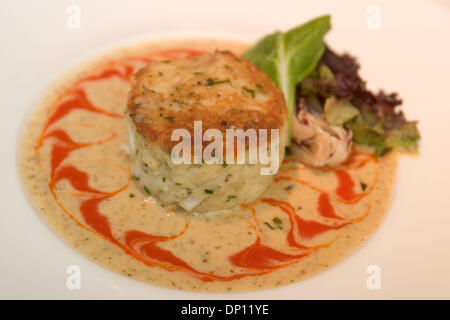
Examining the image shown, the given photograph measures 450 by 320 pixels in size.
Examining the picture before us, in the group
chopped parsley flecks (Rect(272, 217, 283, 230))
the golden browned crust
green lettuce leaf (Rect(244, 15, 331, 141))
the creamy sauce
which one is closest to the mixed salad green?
green lettuce leaf (Rect(244, 15, 331, 141))

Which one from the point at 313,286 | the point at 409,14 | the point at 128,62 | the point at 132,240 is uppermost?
the point at 409,14

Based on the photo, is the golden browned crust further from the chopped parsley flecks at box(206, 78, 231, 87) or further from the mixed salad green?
the mixed salad green

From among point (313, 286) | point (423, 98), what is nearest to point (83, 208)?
point (313, 286)

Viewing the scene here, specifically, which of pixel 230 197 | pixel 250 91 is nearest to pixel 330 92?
pixel 250 91

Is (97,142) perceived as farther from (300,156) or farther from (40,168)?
(300,156)

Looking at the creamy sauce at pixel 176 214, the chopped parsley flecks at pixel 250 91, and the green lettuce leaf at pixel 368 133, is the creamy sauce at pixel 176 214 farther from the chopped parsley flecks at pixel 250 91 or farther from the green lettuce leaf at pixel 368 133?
the chopped parsley flecks at pixel 250 91

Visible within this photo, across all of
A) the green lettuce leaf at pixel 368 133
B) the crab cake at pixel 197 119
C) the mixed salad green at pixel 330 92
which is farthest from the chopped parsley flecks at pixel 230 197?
the green lettuce leaf at pixel 368 133

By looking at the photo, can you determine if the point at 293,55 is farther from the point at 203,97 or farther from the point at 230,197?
the point at 230,197
